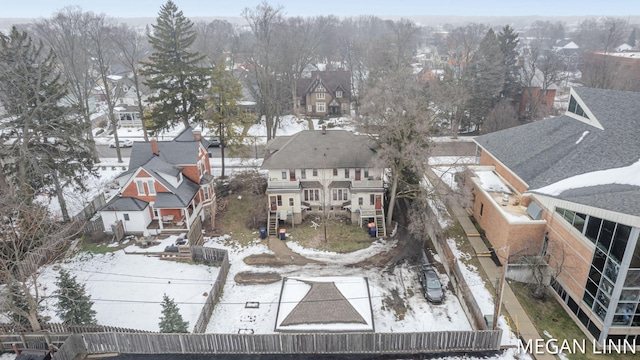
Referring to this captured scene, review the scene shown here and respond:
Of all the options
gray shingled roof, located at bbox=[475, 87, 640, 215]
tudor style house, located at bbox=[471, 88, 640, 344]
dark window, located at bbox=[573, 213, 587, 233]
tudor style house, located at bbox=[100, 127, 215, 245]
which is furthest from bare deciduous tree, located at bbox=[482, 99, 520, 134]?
tudor style house, located at bbox=[100, 127, 215, 245]

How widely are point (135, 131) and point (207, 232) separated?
3503 cm

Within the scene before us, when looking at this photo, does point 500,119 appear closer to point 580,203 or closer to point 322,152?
point 322,152

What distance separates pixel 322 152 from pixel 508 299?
18.4 m

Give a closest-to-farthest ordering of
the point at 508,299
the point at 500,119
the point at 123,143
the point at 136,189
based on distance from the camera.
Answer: the point at 508,299, the point at 136,189, the point at 500,119, the point at 123,143

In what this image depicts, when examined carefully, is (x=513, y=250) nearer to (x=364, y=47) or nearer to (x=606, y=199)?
(x=606, y=199)

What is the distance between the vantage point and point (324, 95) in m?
67.7

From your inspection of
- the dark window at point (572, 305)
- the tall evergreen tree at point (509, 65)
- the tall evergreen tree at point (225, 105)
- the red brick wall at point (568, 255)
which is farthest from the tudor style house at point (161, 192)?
the tall evergreen tree at point (509, 65)

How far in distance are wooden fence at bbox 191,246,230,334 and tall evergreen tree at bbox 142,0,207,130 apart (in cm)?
1905

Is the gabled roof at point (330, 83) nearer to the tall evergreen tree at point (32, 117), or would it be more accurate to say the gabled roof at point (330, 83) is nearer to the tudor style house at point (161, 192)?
the tudor style house at point (161, 192)

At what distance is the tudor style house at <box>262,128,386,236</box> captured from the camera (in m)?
34.0

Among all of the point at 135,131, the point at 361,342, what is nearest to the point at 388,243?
the point at 361,342

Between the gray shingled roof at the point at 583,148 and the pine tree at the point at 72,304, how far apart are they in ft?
90.9

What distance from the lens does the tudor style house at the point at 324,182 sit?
3403 cm

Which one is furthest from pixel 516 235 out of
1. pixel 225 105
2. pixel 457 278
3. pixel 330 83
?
pixel 330 83
